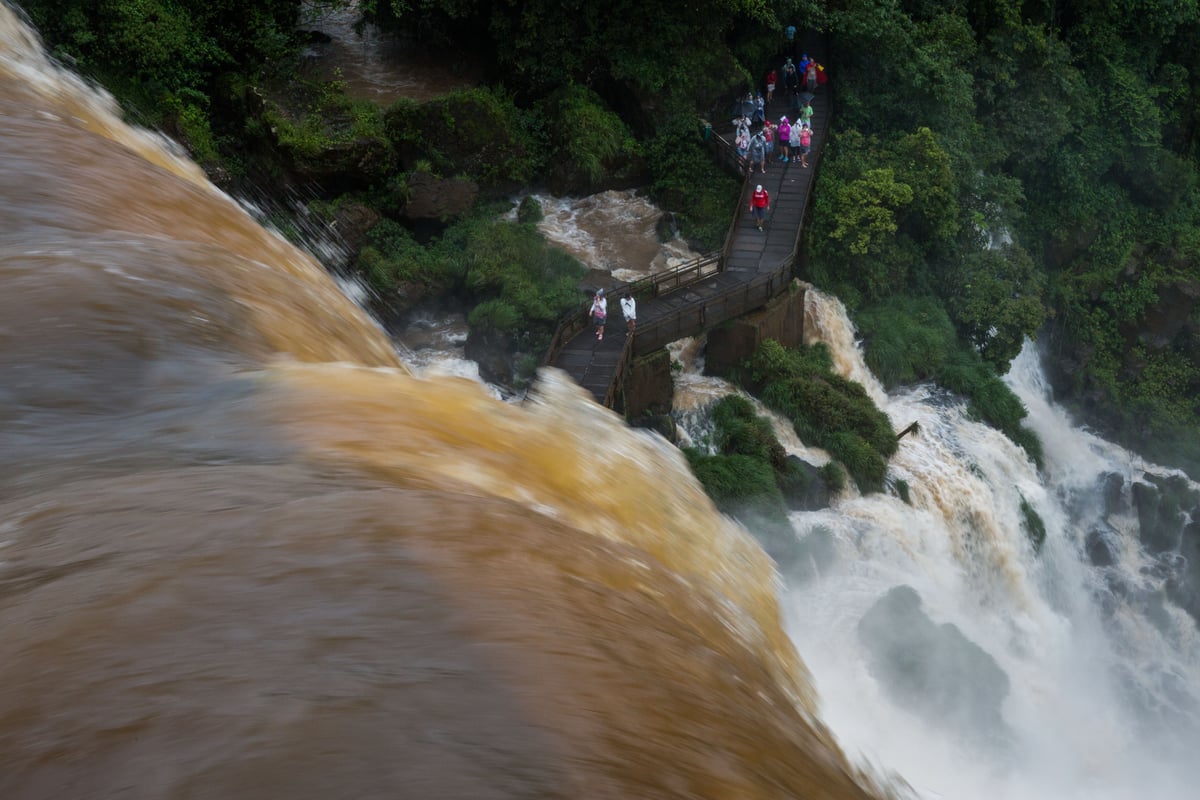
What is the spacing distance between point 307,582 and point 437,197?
43.5 feet

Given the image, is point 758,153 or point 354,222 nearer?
point 354,222

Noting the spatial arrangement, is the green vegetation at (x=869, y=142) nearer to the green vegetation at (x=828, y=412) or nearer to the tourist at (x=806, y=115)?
the green vegetation at (x=828, y=412)

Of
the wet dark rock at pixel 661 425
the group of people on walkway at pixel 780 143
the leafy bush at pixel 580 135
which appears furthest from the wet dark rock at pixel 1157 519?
the leafy bush at pixel 580 135

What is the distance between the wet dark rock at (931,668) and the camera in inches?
440

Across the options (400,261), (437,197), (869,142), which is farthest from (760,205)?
(400,261)

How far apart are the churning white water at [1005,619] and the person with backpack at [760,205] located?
1609 mm

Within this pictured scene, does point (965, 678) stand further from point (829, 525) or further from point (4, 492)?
point (4, 492)

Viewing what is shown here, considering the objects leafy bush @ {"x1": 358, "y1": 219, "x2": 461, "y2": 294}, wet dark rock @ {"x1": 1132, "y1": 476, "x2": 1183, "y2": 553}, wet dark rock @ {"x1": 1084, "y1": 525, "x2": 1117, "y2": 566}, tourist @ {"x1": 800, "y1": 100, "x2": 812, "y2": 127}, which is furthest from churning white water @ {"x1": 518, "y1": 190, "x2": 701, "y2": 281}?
wet dark rock @ {"x1": 1132, "y1": 476, "x2": 1183, "y2": 553}

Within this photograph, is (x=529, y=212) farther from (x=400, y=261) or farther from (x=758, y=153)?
(x=758, y=153)

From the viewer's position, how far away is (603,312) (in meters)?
13.3

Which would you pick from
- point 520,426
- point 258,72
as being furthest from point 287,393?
point 258,72

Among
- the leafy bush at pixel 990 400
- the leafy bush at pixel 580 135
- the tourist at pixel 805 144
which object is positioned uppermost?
the tourist at pixel 805 144

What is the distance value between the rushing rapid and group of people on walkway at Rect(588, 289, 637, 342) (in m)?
8.06

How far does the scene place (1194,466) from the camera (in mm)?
18094
